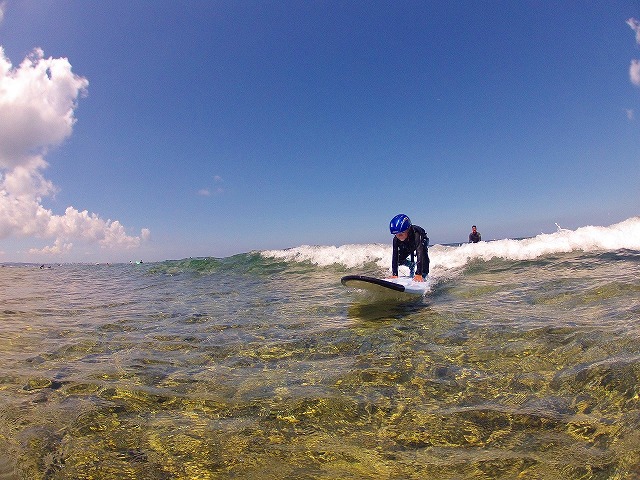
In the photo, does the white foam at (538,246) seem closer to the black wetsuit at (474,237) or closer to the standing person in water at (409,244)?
the standing person in water at (409,244)

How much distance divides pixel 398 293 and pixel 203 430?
23.8 feet

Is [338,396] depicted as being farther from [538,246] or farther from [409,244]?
[538,246]

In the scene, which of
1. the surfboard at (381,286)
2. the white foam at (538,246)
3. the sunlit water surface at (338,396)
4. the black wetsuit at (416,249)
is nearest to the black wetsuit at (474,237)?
the white foam at (538,246)

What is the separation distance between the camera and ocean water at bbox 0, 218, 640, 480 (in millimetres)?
2840

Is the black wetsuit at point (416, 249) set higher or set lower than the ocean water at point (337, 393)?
higher

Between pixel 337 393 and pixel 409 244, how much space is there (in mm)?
8099

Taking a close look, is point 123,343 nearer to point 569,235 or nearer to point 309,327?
point 309,327

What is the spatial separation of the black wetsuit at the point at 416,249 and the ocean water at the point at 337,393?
2310 millimetres

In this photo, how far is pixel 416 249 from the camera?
36.9ft

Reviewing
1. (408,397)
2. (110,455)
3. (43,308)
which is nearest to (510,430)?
(408,397)

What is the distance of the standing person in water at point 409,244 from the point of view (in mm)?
10664

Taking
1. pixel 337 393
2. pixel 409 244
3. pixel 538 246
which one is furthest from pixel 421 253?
pixel 538 246

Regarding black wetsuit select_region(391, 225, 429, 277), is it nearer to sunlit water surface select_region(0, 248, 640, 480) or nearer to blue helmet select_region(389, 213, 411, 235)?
blue helmet select_region(389, 213, 411, 235)

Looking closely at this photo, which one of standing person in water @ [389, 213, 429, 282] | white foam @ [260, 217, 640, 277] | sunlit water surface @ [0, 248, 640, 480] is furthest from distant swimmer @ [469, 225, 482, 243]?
sunlit water surface @ [0, 248, 640, 480]
